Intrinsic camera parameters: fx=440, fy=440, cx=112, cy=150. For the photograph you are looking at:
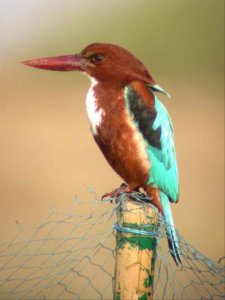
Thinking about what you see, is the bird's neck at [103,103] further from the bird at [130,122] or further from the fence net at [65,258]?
the fence net at [65,258]

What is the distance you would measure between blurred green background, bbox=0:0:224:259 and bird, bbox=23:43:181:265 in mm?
303

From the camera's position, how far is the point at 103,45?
0.86 m

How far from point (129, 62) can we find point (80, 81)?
0.34 m

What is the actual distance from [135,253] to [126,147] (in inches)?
8.4

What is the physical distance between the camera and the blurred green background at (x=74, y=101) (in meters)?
1.15

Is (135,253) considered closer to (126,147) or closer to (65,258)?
(126,147)

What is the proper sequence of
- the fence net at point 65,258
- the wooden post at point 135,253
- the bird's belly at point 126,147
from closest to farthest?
the wooden post at point 135,253 → the bird's belly at point 126,147 → the fence net at point 65,258

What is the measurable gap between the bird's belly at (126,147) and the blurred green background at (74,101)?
0.32 m

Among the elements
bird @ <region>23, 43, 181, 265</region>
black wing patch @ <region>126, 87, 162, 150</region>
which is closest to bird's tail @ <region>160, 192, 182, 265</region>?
bird @ <region>23, 43, 181, 265</region>

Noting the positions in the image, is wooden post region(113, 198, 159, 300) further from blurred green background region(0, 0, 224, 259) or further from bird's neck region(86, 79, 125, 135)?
blurred green background region(0, 0, 224, 259)

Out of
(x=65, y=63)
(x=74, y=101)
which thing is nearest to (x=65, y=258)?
(x=74, y=101)

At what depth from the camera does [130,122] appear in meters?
0.84

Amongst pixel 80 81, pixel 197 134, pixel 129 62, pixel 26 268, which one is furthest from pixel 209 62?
pixel 26 268

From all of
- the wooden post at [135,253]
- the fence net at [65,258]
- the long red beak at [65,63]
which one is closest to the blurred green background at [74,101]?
the fence net at [65,258]
